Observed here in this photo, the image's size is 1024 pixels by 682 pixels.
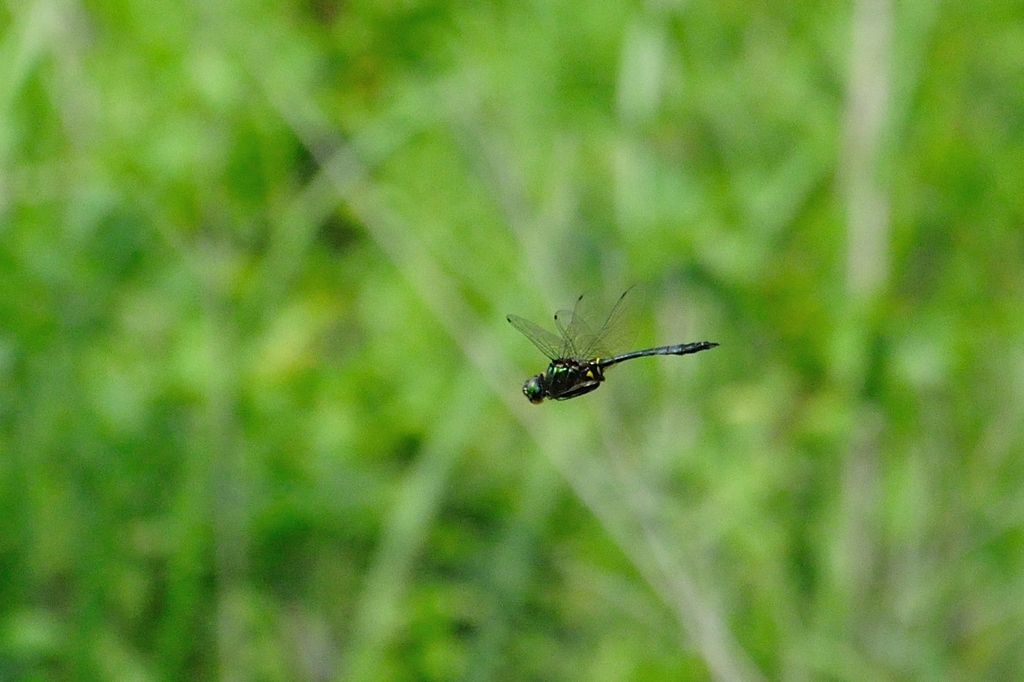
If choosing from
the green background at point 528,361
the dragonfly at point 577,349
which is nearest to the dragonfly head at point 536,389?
the dragonfly at point 577,349

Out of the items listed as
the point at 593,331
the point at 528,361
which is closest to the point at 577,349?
the point at 593,331

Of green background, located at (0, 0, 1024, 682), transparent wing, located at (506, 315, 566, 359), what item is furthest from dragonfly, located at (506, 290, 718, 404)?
green background, located at (0, 0, 1024, 682)

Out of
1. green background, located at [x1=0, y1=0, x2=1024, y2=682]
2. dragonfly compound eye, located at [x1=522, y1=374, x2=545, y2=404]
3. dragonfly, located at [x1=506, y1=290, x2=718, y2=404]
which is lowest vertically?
dragonfly compound eye, located at [x1=522, y1=374, x2=545, y2=404]

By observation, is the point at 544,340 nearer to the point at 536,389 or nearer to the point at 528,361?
the point at 536,389

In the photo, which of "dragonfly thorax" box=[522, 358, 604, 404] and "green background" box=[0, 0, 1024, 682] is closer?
"dragonfly thorax" box=[522, 358, 604, 404]

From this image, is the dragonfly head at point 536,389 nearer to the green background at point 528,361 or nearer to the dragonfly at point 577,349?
the dragonfly at point 577,349

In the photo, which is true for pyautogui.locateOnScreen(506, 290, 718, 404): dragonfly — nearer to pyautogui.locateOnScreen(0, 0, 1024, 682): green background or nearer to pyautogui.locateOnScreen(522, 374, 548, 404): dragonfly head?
pyautogui.locateOnScreen(522, 374, 548, 404): dragonfly head
